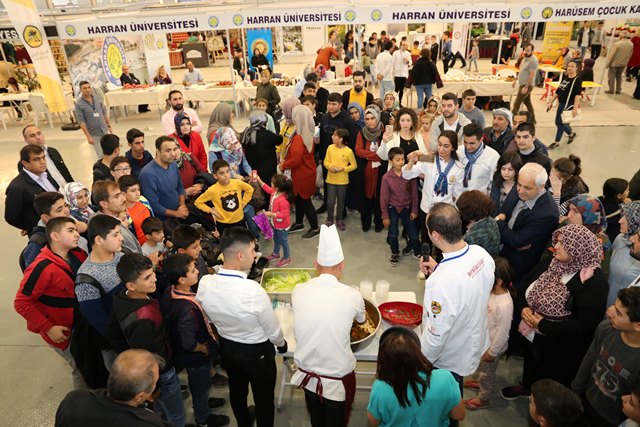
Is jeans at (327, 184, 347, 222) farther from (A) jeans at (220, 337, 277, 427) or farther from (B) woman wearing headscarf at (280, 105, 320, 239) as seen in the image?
(A) jeans at (220, 337, 277, 427)

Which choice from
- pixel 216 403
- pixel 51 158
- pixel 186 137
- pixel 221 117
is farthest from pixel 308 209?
pixel 51 158

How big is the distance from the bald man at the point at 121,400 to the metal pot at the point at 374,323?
1207 millimetres

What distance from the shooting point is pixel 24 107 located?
12148 mm

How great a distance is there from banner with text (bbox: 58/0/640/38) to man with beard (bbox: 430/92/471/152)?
3.93 metres

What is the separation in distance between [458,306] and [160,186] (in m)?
3.04

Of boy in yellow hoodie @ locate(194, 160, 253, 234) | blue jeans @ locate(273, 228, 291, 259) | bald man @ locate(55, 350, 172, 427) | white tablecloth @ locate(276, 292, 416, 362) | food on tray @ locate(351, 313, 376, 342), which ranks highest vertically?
bald man @ locate(55, 350, 172, 427)

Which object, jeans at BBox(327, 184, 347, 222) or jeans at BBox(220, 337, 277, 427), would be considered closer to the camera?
jeans at BBox(220, 337, 277, 427)

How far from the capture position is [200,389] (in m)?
2.98

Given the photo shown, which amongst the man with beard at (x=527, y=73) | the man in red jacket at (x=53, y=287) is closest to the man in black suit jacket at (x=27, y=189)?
the man in red jacket at (x=53, y=287)

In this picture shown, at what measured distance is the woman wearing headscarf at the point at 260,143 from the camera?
5.35 m

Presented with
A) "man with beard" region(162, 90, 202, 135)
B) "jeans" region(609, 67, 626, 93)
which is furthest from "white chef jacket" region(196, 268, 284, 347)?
"jeans" region(609, 67, 626, 93)

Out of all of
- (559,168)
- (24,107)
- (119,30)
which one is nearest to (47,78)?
(119,30)

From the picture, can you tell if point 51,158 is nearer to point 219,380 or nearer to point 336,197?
point 219,380

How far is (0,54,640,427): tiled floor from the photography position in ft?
10.8
